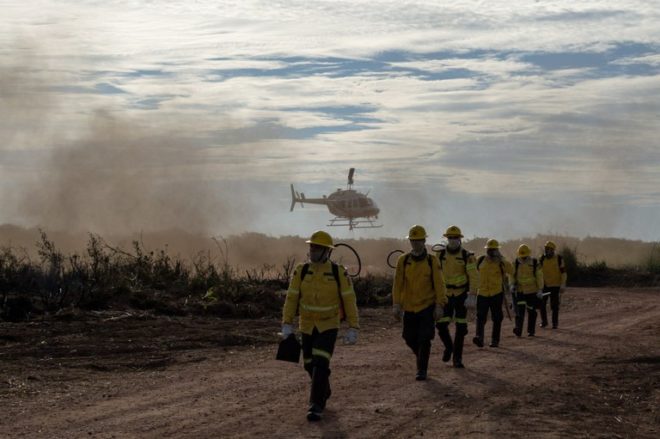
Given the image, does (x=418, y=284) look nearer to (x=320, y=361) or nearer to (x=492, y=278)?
(x=320, y=361)

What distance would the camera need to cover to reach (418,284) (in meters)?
15.2

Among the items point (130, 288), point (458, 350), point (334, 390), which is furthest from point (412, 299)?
point (130, 288)

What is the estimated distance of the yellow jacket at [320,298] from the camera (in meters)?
12.5

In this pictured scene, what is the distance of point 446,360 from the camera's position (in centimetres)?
1773

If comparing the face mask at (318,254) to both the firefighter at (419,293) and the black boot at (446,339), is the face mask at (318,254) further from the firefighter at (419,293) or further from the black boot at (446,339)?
the black boot at (446,339)

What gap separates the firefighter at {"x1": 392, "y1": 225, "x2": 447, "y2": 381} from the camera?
15.2 meters

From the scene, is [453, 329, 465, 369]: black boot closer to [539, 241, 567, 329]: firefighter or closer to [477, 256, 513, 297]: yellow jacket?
[477, 256, 513, 297]: yellow jacket

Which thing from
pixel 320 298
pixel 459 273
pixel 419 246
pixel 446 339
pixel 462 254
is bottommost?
pixel 446 339

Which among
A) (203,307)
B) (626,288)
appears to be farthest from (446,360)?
(626,288)

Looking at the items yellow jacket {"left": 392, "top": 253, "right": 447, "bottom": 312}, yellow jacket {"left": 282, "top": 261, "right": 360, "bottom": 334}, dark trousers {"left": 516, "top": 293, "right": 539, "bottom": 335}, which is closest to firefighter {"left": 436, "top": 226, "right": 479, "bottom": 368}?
yellow jacket {"left": 392, "top": 253, "right": 447, "bottom": 312}

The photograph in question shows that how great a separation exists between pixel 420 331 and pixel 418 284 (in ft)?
2.19

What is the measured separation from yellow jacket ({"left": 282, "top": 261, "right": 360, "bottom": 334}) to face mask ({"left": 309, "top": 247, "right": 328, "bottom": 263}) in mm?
68

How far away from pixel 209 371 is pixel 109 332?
16.6ft

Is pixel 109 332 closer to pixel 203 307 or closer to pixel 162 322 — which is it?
pixel 162 322
